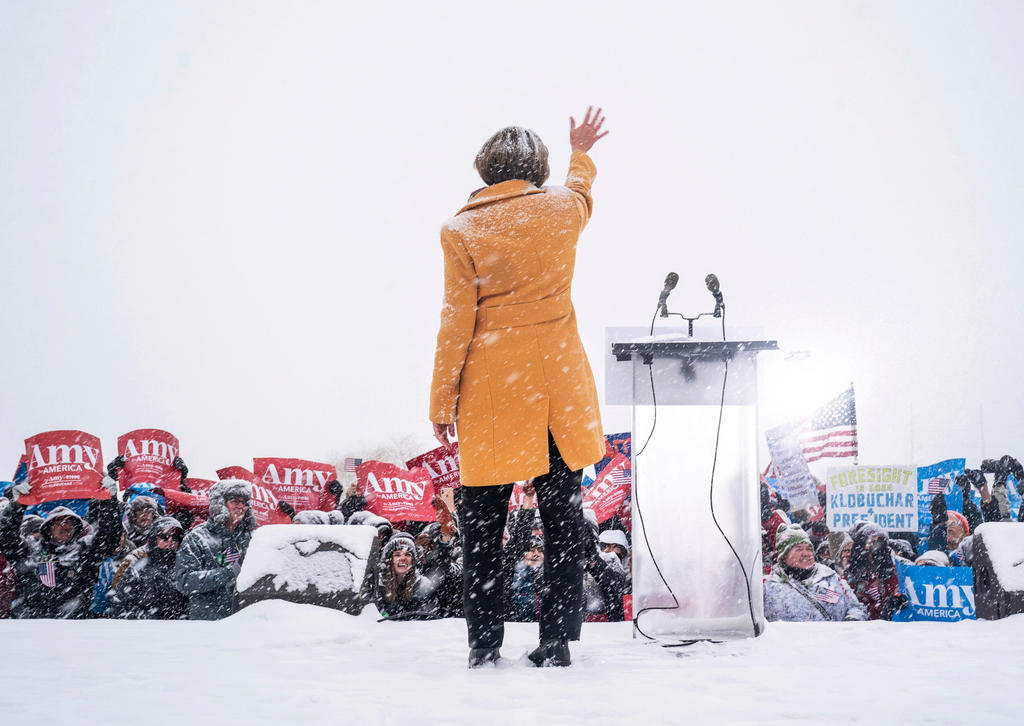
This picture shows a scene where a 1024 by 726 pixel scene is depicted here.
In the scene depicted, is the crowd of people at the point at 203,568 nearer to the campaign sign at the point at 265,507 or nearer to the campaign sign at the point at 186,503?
the campaign sign at the point at 186,503

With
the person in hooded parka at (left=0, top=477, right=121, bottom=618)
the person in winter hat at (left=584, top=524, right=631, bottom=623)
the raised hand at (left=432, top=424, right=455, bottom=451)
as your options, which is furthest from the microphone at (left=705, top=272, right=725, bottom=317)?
the person in hooded parka at (left=0, top=477, right=121, bottom=618)

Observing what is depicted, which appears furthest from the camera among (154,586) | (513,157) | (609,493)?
(609,493)

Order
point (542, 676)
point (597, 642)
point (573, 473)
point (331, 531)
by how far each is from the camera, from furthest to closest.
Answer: point (331, 531) < point (597, 642) < point (573, 473) < point (542, 676)

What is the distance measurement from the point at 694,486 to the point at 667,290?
760 mm

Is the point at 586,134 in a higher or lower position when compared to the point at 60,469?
higher

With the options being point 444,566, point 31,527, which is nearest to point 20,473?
point 31,527

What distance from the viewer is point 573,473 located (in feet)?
7.76

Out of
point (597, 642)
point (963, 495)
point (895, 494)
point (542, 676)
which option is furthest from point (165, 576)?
point (963, 495)

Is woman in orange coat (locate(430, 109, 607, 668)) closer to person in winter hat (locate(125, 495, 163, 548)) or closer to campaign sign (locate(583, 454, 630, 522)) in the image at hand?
campaign sign (locate(583, 454, 630, 522))

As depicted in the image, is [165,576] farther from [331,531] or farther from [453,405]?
[453,405]

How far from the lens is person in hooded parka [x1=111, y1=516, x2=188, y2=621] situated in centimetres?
556

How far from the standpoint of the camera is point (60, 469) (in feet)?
24.0

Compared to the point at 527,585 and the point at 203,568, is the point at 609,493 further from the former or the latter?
the point at 203,568

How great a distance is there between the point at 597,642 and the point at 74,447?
6.45 meters
